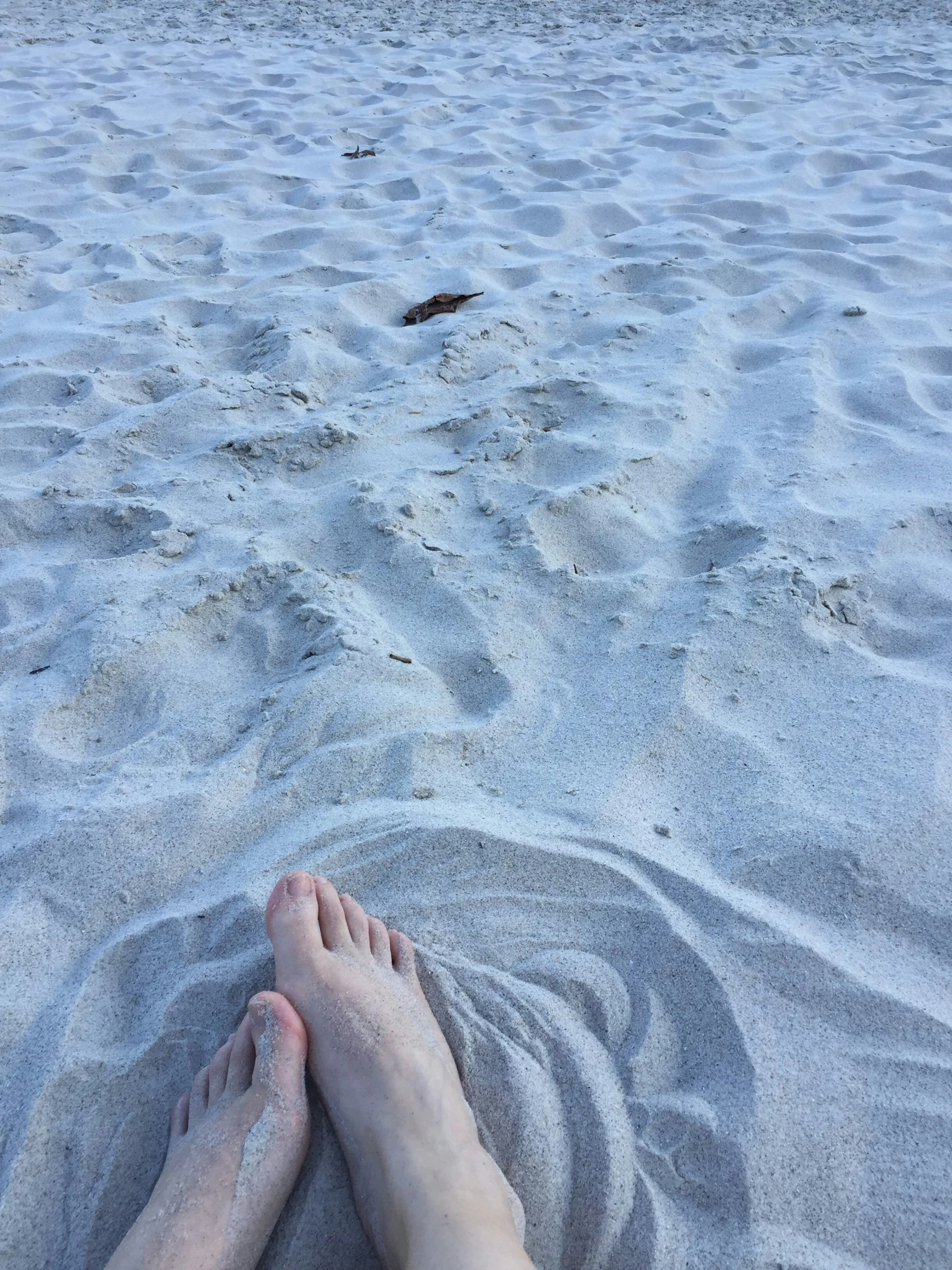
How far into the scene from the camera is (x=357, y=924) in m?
1.26

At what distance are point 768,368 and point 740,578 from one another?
1010 mm

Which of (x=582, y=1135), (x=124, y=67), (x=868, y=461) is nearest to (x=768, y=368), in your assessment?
(x=868, y=461)

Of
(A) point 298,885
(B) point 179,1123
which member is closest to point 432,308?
(A) point 298,885

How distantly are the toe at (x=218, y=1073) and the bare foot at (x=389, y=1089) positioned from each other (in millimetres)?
116

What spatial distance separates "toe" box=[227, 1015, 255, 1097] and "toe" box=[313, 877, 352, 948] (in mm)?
148

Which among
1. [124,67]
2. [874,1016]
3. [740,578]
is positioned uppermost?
[124,67]

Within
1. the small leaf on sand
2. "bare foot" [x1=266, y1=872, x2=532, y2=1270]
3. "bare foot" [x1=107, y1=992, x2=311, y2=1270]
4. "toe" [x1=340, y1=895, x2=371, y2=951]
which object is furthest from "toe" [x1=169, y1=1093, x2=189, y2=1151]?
the small leaf on sand

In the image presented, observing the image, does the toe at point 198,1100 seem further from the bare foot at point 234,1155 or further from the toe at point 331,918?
the toe at point 331,918

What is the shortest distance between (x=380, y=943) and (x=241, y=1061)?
0.23m

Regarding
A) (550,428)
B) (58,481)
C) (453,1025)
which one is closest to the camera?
(453,1025)

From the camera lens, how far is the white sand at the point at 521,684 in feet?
3.45

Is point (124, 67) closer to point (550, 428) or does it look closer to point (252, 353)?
point (252, 353)

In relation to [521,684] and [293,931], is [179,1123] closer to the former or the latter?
[293,931]

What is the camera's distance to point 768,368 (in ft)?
8.19
